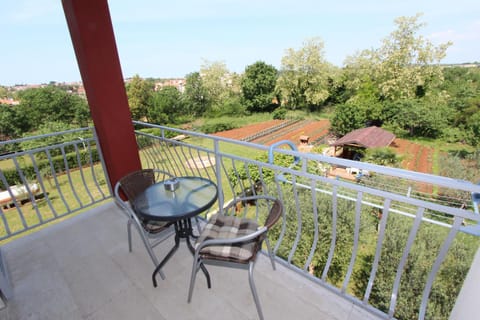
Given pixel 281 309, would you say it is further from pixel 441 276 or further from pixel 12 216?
pixel 12 216

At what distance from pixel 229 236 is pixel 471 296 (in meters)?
1.22

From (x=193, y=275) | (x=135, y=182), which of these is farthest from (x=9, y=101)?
(x=193, y=275)

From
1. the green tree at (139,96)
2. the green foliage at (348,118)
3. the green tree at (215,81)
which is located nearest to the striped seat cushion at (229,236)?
the green foliage at (348,118)

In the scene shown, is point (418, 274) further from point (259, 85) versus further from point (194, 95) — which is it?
point (194, 95)

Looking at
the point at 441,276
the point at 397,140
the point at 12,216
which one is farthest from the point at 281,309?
the point at 397,140

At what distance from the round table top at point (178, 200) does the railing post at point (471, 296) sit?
1.40 meters

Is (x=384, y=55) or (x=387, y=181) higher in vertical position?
(x=384, y=55)

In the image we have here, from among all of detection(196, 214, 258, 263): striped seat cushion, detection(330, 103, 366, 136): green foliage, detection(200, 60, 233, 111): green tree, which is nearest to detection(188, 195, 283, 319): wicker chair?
detection(196, 214, 258, 263): striped seat cushion

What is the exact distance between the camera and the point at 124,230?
2.48 m

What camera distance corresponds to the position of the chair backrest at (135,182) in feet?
6.45

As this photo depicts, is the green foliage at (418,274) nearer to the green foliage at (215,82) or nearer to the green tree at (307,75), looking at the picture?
the green tree at (307,75)

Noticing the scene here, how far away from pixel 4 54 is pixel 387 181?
1500cm

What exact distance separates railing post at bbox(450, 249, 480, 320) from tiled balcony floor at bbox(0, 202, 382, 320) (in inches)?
24.0

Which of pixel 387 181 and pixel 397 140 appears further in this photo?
pixel 397 140
